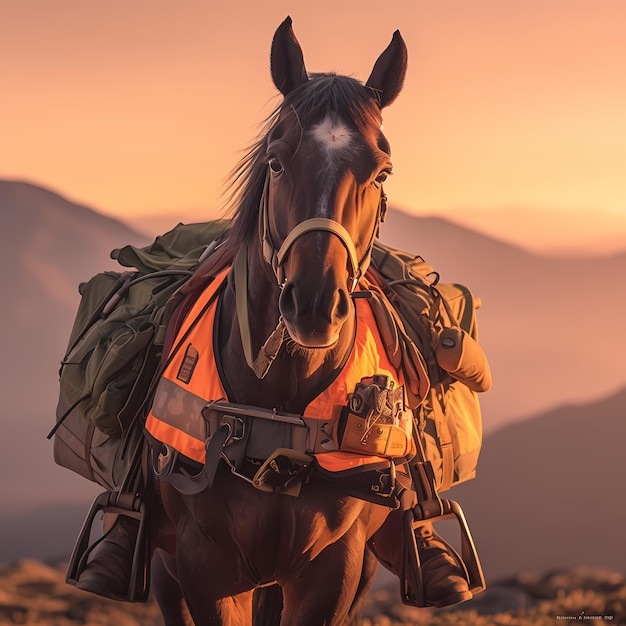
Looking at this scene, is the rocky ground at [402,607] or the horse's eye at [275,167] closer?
the horse's eye at [275,167]

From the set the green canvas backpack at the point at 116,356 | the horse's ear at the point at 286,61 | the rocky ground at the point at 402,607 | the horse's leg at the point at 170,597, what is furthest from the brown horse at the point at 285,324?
the rocky ground at the point at 402,607

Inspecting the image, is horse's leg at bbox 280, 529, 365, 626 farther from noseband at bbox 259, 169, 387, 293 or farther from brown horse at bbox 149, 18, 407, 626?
noseband at bbox 259, 169, 387, 293

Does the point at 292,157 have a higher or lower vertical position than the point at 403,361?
higher

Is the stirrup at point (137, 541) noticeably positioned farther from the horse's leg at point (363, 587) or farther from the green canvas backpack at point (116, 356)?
the horse's leg at point (363, 587)

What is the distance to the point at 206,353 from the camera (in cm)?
459

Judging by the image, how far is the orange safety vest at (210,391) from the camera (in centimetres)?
441

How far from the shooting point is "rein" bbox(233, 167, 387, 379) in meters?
3.76

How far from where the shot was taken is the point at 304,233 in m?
3.75

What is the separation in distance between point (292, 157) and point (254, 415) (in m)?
1.15

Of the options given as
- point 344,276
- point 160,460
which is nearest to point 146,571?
point 160,460

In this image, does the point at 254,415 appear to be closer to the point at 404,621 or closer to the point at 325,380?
the point at 325,380

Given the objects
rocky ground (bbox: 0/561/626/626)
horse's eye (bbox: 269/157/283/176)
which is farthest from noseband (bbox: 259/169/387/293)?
rocky ground (bbox: 0/561/626/626)

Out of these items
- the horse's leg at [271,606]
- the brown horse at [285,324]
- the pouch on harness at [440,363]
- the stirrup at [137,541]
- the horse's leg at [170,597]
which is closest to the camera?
the brown horse at [285,324]

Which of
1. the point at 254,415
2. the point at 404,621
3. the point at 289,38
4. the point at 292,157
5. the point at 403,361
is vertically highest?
the point at 289,38
